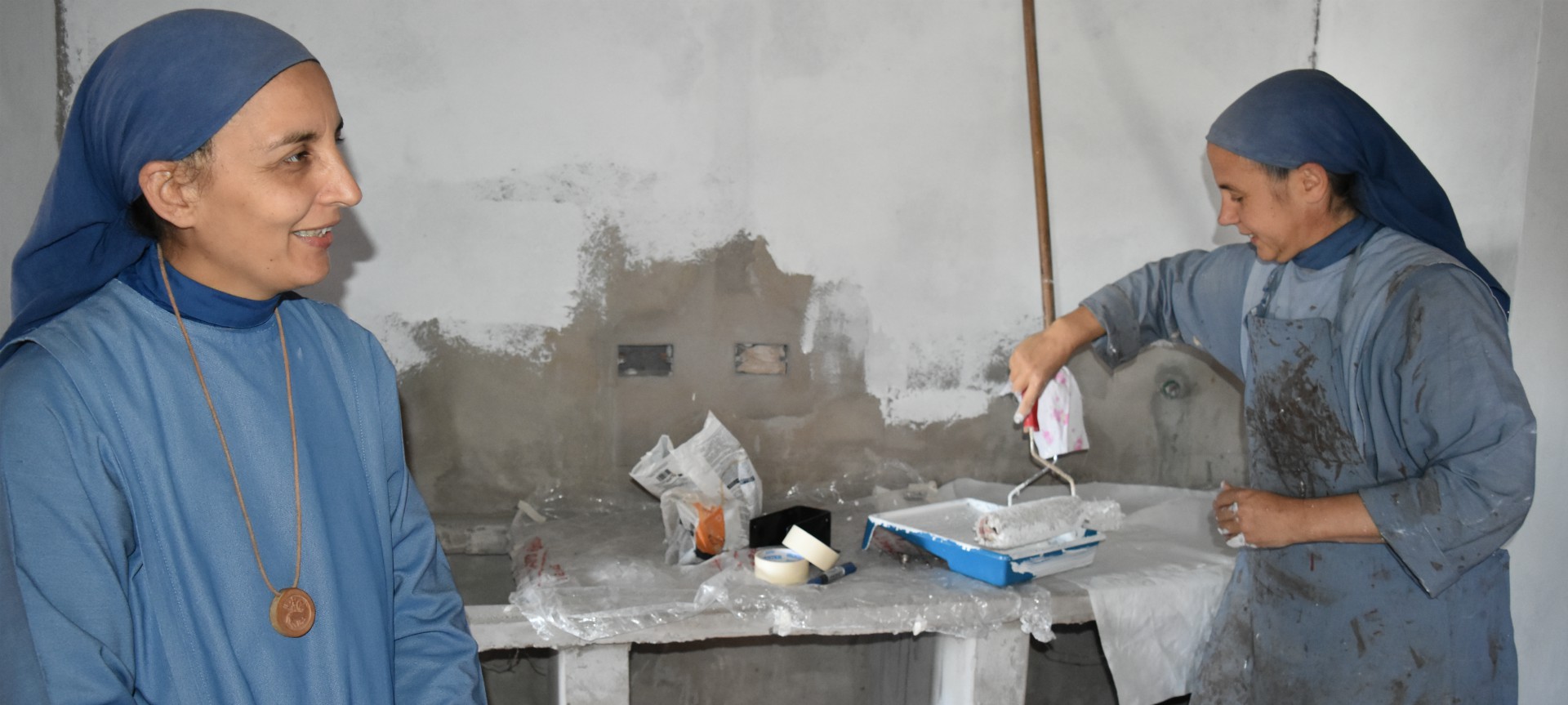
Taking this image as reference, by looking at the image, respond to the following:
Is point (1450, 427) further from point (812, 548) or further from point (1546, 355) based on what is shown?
point (812, 548)

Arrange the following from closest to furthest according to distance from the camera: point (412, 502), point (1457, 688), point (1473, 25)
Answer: point (412, 502) < point (1457, 688) < point (1473, 25)

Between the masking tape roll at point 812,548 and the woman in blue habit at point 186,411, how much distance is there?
1170 millimetres

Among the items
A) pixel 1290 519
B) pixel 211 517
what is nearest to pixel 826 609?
pixel 1290 519

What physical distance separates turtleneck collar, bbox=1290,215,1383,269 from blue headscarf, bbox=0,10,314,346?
1.78 metres

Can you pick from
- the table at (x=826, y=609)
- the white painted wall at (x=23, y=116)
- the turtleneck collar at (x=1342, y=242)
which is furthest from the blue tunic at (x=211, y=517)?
the turtleneck collar at (x=1342, y=242)

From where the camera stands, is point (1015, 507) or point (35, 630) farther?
point (1015, 507)

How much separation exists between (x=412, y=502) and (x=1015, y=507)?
1452 millimetres

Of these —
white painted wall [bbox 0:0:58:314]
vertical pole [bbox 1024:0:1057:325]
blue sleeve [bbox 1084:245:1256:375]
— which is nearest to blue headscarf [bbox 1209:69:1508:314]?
blue sleeve [bbox 1084:245:1256:375]

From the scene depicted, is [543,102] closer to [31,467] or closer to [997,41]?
[997,41]

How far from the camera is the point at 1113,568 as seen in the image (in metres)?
2.50

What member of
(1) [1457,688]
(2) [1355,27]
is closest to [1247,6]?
(2) [1355,27]

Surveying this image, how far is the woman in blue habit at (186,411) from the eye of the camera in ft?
3.26

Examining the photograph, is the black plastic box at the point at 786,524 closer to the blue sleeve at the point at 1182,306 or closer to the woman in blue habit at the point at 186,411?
the blue sleeve at the point at 1182,306

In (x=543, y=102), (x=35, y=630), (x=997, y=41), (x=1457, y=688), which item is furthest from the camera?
(x=997, y=41)
